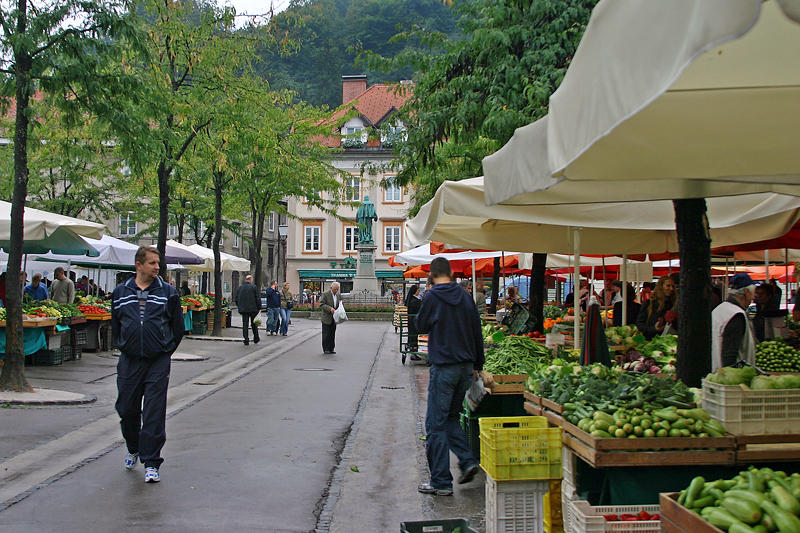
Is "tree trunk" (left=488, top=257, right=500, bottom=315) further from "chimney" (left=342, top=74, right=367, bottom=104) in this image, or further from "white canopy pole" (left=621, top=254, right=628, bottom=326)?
"chimney" (left=342, top=74, right=367, bottom=104)

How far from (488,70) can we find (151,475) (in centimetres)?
847

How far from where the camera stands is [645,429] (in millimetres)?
4465

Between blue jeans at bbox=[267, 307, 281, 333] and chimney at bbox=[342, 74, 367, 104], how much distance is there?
4446cm

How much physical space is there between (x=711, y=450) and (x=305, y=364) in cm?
1431

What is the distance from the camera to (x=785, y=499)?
9.83 feet

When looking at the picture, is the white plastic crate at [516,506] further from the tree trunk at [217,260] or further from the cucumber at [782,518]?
the tree trunk at [217,260]

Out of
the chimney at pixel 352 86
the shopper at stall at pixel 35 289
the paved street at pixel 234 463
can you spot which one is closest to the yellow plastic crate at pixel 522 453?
the paved street at pixel 234 463

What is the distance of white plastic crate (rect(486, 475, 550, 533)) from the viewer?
4.72 m

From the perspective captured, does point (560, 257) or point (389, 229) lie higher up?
point (389, 229)

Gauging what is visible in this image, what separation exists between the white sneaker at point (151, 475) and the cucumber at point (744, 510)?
5.00 meters

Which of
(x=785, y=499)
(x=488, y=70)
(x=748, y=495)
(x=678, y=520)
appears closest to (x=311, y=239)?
(x=488, y=70)

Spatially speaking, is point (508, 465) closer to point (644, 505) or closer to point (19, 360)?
point (644, 505)

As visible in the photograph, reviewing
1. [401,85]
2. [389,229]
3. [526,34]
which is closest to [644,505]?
[526,34]

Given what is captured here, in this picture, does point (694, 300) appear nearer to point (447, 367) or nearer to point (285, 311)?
point (447, 367)
